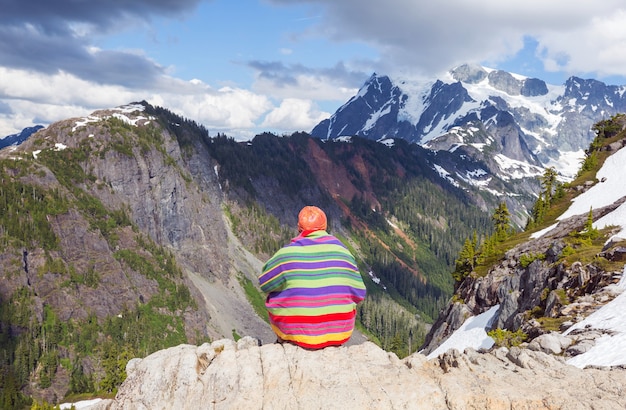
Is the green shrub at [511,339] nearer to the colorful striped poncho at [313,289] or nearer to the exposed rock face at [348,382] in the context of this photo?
the exposed rock face at [348,382]

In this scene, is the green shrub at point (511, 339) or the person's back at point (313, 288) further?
the green shrub at point (511, 339)

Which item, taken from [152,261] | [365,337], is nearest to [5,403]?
[152,261]

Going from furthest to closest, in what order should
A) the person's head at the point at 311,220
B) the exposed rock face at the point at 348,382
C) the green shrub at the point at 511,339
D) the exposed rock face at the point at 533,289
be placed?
the exposed rock face at the point at 533,289 < the green shrub at the point at 511,339 < the person's head at the point at 311,220 < the exposed rock face at the point at 348,382

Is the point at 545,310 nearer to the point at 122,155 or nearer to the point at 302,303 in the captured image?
the point at 302,303

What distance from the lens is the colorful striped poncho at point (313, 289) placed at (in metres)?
10.2

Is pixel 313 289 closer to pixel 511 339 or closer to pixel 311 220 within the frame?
pixel 311 220

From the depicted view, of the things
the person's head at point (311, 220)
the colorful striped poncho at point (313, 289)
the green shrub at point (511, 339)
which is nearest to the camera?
the colorful striped poncho at point (313, 289)

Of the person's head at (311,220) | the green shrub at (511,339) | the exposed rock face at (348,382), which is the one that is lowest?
the green shrub at (511,339)

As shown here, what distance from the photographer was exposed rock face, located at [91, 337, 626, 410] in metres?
9.15

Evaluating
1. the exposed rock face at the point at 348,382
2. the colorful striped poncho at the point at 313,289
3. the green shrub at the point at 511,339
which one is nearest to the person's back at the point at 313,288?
the colorful striped poncho at the point at 313,289

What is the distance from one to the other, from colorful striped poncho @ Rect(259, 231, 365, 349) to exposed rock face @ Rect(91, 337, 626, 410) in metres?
0.50

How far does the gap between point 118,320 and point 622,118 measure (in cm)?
14314

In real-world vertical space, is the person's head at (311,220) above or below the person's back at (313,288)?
above

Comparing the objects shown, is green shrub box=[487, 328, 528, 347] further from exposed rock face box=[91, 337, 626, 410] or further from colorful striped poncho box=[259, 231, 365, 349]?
colorful striped poncho box=[259, 231, 365, 349]
